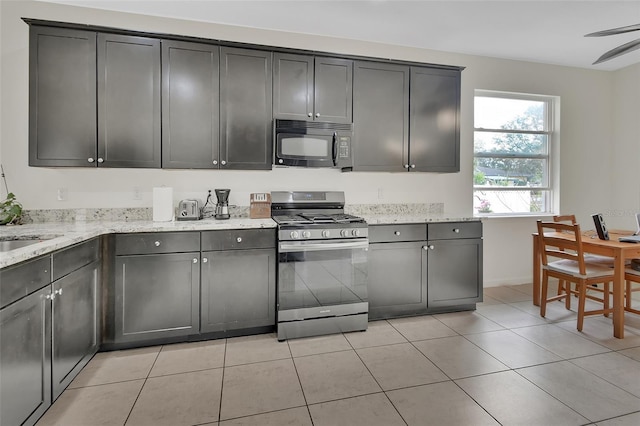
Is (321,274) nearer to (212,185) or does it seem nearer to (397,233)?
(397,233)

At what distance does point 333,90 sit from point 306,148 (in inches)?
25.1

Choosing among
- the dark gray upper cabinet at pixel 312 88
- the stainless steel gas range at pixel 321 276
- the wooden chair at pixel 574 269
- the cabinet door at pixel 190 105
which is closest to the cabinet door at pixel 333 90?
the dark gray upper cabinet at pixel 312 88

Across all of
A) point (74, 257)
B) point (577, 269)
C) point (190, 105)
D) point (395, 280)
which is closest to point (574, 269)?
point (577, 269)

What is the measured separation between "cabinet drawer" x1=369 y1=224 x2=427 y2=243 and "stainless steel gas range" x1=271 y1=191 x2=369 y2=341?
5.6 inches

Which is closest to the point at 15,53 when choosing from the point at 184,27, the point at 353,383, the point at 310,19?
the point at 184,27

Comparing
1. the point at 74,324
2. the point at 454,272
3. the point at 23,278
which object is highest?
the point at 23,278

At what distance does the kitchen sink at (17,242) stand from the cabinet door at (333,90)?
2321mm

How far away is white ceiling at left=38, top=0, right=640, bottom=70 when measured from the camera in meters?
2.96

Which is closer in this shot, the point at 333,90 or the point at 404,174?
the point at 333,90

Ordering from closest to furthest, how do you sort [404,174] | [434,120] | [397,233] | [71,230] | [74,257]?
[74,257] < [71,230] < [397,233] < [434,120] < [404,174]

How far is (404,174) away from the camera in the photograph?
3885 mm

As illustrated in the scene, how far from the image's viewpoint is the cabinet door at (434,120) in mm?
3512

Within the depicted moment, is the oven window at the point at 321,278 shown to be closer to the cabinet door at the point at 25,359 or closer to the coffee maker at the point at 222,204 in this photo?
the coffee maker at the point at 222,204

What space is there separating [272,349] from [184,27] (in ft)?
9.82
